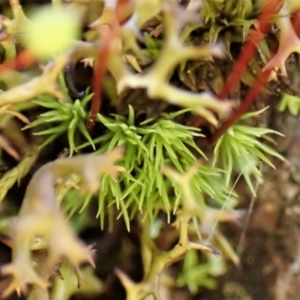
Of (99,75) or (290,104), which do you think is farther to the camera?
(290,104)

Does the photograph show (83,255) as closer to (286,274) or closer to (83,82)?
(83,82)

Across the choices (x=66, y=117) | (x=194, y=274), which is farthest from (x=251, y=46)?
(x=194, y=274)

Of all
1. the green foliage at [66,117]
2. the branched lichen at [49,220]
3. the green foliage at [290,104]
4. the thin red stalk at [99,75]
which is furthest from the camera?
the green foliage at [290,104]

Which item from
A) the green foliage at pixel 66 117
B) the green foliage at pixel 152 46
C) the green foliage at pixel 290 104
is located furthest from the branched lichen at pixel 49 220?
the green foliage at pixel 290 104

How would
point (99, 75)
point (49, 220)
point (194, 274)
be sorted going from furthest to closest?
point (194, 274) < point (99, 75) < point (49, 220)

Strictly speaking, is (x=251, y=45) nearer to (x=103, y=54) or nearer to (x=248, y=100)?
(x=248, y=100)

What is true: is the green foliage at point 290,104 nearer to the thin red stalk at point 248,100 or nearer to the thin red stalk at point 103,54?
the thin red stalk at point 248,100

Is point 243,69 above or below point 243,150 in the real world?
above

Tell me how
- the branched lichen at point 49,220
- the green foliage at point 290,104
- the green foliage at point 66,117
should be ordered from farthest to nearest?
the green foliage at point 290,104 < the green foliage at point 66,117 < the branched lichen at point 49,220
